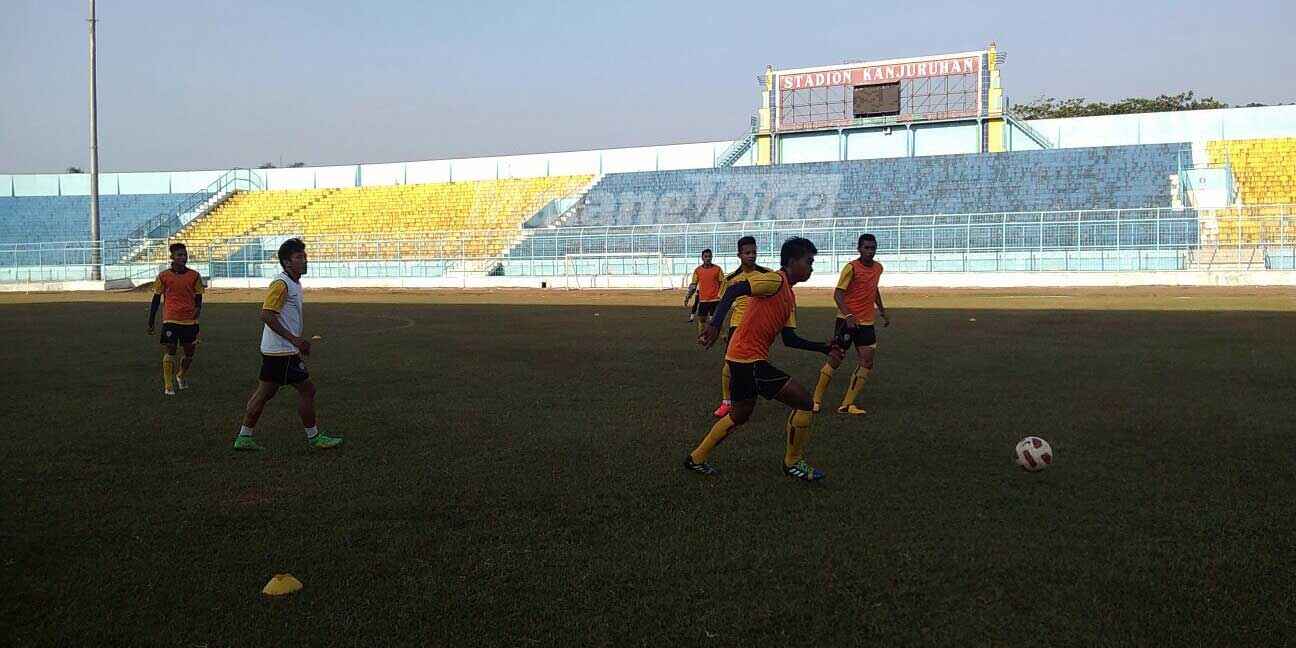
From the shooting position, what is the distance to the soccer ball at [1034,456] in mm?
6957

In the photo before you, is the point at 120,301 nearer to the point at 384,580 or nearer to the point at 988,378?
the point at 988,378

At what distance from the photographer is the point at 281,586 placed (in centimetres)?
475

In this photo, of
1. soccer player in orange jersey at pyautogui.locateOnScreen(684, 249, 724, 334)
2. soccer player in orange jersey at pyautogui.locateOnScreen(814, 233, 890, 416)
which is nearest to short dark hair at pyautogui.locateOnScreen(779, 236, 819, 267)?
soccer player in orange jersey at pyautogui.locateOnScreen(814, 233, 890, 416)

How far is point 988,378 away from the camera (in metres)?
11.8

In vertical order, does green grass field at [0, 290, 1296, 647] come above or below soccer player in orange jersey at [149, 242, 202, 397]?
below

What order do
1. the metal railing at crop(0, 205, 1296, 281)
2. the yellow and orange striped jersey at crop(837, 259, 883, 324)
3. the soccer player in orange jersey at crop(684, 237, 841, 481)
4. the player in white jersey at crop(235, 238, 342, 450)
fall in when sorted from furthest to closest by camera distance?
the metal railing at crop(0, 205, 1296, 281), the yellow and orange striped jersey at crop(837, 259, 883, 324), the player in white jersey at crop(235, 238, 342, 450), the soccer player in orange jersey at crop(684, 237, 841, 481)

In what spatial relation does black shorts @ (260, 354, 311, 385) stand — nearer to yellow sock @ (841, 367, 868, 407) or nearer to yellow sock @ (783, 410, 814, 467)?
yellow sock @ (783, 410, 814, 467)

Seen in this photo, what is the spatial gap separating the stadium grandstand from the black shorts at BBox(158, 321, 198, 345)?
30677 mm

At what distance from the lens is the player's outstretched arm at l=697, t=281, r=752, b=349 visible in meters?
6.43

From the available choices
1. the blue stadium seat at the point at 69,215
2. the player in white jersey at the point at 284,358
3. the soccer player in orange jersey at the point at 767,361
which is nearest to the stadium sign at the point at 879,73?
the blue stadium seat at the point at 69,215

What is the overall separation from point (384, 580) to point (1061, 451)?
5.32 m

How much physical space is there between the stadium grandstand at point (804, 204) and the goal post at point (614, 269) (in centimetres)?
9

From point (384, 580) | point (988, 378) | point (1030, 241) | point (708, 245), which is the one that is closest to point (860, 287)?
point (988, 378)

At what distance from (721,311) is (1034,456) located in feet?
8.04
